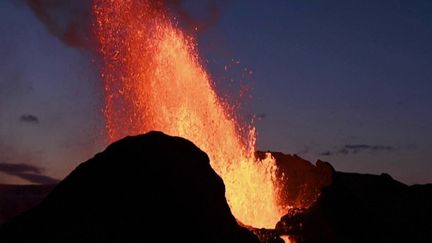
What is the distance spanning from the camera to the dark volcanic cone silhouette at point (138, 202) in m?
24.3

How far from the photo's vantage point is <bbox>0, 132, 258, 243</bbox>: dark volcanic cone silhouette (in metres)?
24.3

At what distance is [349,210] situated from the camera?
4362 cm

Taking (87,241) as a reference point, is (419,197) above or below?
above

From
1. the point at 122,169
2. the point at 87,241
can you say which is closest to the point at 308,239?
the point at 122,169

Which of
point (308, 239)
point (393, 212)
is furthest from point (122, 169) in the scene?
point (393, 212)

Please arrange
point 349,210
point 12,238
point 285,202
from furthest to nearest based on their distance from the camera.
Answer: point 285,202
point 349,210
point 12,238

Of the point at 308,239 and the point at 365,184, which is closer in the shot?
the point at 308,239

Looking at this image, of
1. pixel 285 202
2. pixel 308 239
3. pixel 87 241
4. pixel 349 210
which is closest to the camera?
pixel 87 241

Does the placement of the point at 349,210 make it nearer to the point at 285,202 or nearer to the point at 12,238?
the point at 285,202

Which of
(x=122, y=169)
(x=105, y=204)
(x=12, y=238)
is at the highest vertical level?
(x=122, y=169)

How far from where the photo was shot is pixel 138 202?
82.9 ft

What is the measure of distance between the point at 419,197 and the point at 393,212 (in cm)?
571

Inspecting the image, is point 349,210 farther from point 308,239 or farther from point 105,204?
point 105,204

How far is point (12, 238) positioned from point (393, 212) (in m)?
32.8
